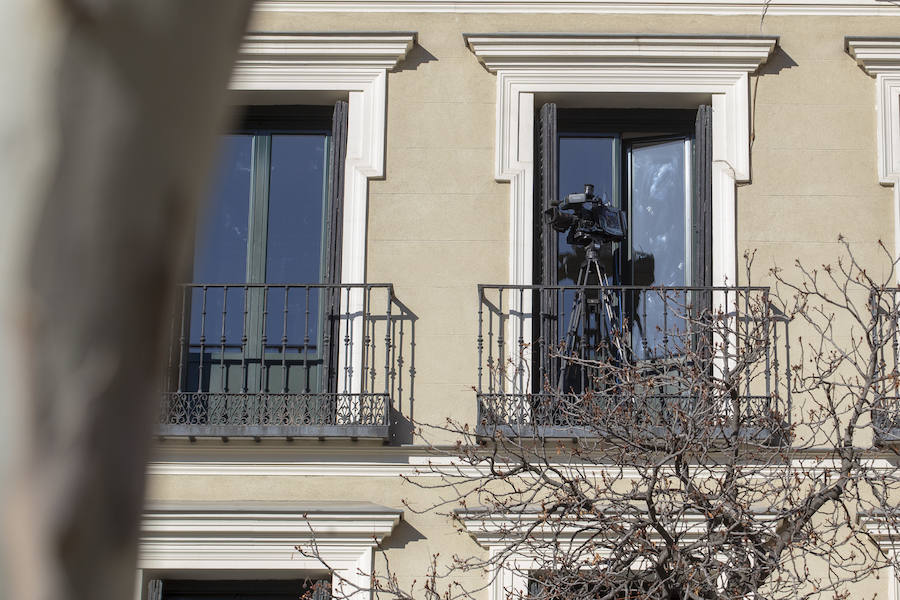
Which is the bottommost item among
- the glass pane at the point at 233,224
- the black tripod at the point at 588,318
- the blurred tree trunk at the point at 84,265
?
the blurred tree trunk at the point at 84,265

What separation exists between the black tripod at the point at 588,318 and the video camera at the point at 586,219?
83 mm

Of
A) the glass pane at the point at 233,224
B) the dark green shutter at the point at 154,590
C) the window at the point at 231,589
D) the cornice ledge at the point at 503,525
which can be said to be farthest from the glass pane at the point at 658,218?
the dark green shutter at the point at 154,590

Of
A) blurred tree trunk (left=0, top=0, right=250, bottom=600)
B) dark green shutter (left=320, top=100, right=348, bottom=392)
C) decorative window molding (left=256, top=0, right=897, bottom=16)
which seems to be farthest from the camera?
decorative window molding (left=256, top=0, right=897, bottom=16)

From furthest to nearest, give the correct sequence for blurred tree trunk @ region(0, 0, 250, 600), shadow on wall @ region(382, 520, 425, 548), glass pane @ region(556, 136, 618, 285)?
1. glass pane @ region(556, 136, 618, 285)
2. shadow on wall @ region(382, 520, 425, 548)
3. blurred tree trunk @ region(0, 0, 250, 600)

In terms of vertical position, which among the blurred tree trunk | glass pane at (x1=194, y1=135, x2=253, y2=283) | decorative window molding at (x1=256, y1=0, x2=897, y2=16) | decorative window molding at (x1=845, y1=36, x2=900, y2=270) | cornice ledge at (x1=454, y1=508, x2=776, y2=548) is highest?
decorative window molding at (x1=256, y1=0, x2=897, y2=16)

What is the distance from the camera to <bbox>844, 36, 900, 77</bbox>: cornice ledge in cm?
908

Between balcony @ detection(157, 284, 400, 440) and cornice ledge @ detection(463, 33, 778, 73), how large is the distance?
1862 millimetres

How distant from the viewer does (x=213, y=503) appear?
8375 millimetres

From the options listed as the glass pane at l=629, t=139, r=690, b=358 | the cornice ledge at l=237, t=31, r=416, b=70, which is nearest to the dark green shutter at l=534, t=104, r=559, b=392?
the glass pane at l=629, t=139, r=690, b=358

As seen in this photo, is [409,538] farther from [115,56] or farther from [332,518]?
[115,56]

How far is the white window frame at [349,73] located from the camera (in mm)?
9062

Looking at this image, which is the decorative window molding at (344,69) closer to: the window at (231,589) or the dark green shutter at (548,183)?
the dark green shutter at (548,183)

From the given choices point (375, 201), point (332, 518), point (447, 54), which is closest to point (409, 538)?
point (332, 518)

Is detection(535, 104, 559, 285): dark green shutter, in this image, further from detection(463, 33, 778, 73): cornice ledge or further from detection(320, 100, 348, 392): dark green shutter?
detection(320, 100, 348, 392): dark green shutter
